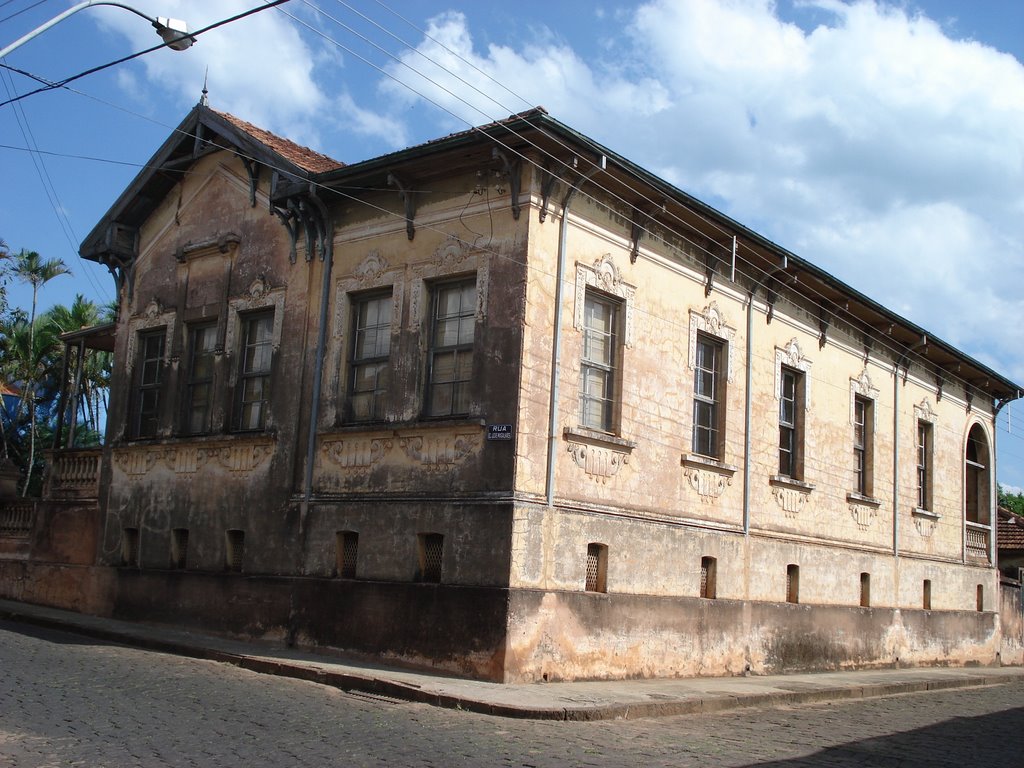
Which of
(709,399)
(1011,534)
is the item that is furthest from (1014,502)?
(709,399)

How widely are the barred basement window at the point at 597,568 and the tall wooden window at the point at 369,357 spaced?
3.61m

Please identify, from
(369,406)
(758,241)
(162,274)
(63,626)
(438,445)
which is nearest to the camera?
(438,445)

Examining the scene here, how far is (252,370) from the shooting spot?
707 inches

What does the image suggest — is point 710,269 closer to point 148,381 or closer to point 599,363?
point 599,363

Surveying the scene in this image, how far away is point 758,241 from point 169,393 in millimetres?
10514

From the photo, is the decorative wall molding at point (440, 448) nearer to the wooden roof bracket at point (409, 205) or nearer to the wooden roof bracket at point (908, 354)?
the wooden roof bracket at point (409, 205)

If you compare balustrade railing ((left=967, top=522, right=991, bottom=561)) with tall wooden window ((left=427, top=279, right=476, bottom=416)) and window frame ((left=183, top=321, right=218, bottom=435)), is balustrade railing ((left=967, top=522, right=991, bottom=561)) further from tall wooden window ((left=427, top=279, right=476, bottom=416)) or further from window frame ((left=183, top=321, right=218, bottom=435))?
window frame ((left=183, top=321, right=218, bottom=435))

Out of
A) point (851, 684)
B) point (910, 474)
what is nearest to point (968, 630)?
point (910, 474)

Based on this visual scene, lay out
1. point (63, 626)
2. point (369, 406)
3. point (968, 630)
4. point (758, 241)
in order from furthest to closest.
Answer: point (968, 630)
point (758, 241)
point (63, 626)
point (369, 406)

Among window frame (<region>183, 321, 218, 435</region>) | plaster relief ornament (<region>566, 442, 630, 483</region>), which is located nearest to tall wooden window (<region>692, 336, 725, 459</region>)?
plaster relief ornament (<region>566, 442, 630, 483</region>)

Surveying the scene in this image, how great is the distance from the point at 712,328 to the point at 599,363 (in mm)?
3153

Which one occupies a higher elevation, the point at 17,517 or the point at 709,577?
the point at 17,517

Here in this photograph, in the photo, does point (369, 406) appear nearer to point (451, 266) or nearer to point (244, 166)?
point (451, 266)

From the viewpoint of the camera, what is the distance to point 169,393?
62.3 feet
